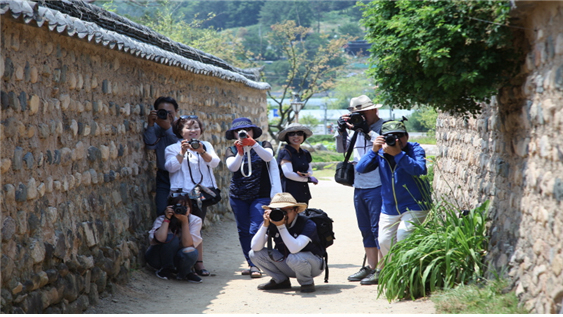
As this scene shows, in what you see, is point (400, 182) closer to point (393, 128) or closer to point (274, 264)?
point (393, 128)

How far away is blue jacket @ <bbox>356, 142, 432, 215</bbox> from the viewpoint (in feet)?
15.2

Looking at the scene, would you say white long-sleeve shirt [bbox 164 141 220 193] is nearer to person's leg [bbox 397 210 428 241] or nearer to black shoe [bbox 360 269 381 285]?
black shoe [bbox 360 269 381 285]

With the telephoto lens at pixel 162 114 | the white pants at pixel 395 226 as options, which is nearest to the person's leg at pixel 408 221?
the white pants at pixel 395 226

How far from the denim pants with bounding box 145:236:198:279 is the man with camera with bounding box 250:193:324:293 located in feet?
2.29

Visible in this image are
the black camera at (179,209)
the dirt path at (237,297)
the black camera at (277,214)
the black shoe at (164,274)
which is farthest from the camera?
the black shoe at (164,274)

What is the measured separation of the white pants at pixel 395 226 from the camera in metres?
4.58

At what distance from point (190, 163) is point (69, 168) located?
1.52 meters

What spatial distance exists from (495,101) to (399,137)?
0.78 meters

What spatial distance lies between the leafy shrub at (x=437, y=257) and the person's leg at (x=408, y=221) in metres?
0.13

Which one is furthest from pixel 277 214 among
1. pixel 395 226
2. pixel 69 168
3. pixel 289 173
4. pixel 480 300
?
pixel 480 300

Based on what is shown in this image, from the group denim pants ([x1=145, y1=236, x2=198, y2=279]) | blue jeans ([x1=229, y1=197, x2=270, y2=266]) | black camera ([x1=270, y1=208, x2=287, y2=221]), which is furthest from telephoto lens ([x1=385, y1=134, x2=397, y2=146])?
denim pants ([x1=145, y1=236, x2=198, y2=279])

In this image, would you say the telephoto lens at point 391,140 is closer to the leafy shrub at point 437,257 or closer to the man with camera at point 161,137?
the leafy shrub at point 437,257

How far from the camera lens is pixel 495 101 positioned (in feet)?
13.5

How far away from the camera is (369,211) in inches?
202
